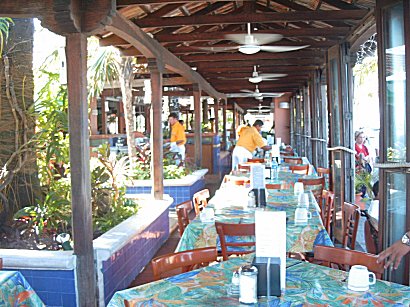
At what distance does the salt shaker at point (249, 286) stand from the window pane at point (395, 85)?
200cm

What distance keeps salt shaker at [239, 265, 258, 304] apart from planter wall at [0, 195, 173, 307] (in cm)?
226

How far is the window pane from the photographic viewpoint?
376 centimetres

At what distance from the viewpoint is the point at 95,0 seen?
418 centimetres

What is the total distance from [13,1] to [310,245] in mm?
2966

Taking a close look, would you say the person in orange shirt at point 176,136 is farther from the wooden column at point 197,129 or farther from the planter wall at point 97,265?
the planter wall at point 97,265

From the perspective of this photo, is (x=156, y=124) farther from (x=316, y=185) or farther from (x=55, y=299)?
(x=55, y=299)

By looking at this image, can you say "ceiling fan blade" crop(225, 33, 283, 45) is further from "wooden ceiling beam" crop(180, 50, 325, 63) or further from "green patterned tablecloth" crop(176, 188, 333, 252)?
"wooden ceiling beam" crop(180, 50, 325, 63)

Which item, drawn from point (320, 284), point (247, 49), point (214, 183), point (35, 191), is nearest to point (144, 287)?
point (320, 284)

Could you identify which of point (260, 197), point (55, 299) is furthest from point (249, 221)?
point (55, 299)

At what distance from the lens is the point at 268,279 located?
89.9 inches

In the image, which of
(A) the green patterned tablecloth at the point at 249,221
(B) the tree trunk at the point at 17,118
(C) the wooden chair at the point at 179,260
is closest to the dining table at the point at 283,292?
(C) the wooden chair at the point at 179,260

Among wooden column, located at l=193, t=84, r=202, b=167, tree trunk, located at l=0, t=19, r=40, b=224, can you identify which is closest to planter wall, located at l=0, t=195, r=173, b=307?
tree trunk, located at l=0, t=19, r=40, b=224

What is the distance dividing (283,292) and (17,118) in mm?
3797

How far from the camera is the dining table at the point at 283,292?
2.23 metres
